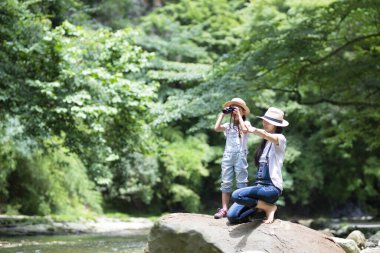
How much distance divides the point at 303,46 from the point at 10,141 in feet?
25.3

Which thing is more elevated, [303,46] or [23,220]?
[303,46]

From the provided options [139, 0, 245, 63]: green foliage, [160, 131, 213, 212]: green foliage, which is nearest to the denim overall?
[160, 131, 213, 212]: green foliage

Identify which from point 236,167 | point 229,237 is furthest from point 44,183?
point 229,237

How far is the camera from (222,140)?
22.9 m

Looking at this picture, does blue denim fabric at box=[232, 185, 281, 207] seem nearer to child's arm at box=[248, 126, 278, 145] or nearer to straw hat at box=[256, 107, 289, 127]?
child's arm at box=[248, 126, 278, 145]

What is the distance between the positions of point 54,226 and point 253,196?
8.37 meters

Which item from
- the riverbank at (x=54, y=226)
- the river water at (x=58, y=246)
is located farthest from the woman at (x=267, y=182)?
the riverbank at (x=54, y=226)

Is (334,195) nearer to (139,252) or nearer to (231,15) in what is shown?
(231,15)

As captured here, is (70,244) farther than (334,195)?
No

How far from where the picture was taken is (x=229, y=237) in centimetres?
495

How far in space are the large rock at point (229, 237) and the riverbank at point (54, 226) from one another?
646cm

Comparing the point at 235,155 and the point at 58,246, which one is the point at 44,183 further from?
the point at 235,155

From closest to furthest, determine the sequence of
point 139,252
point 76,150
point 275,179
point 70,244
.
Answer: point 275,179 → point 139,252 → point 70,244 → point 76,150

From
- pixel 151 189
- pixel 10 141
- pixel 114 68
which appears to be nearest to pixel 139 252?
pixel 114 68
